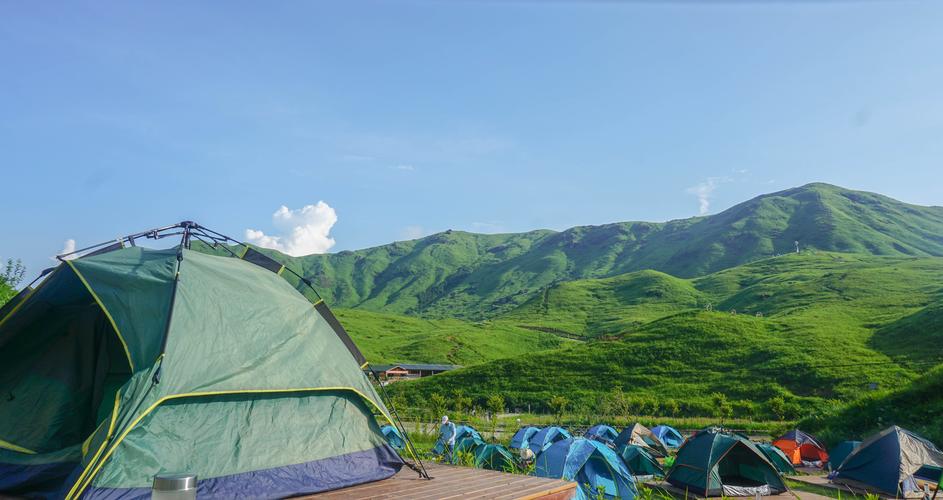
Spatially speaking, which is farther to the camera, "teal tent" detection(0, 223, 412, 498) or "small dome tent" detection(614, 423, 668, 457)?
"small dome tent" detection(614, 423, 668, 457)

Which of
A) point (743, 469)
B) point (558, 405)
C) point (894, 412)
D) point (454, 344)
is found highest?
point (743, 469)

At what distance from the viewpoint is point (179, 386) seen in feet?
20.7

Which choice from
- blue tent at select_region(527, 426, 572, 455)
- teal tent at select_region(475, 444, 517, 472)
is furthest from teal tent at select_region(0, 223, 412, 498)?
blue tent at select_region(527, 426, 572, 455)

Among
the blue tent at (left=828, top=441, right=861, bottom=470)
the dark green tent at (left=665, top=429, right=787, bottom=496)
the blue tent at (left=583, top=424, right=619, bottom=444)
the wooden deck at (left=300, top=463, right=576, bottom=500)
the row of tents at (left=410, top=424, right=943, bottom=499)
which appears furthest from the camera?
the blue tent at (left=583, top=424, right=619, bottom=444)

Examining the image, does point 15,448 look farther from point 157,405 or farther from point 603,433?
point 603,433

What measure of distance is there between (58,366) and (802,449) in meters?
28.9

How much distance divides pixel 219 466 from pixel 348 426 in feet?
5.76

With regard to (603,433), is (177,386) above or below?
above

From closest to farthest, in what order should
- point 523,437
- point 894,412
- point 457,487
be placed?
1. point 457,487
2. point 523,437
3. point 894,412

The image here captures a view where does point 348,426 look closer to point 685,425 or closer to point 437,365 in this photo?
point 685,425

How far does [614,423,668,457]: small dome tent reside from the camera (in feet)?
85.7

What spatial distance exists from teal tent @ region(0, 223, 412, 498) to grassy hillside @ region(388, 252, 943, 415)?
43.7 meters

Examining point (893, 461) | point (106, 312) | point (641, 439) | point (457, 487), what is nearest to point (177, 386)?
point (106, 312)

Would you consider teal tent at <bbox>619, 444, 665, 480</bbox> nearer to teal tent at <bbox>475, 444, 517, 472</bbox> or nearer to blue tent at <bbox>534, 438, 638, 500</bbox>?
blue tent at <bbox>534, 438, 638, 500</bbox>
